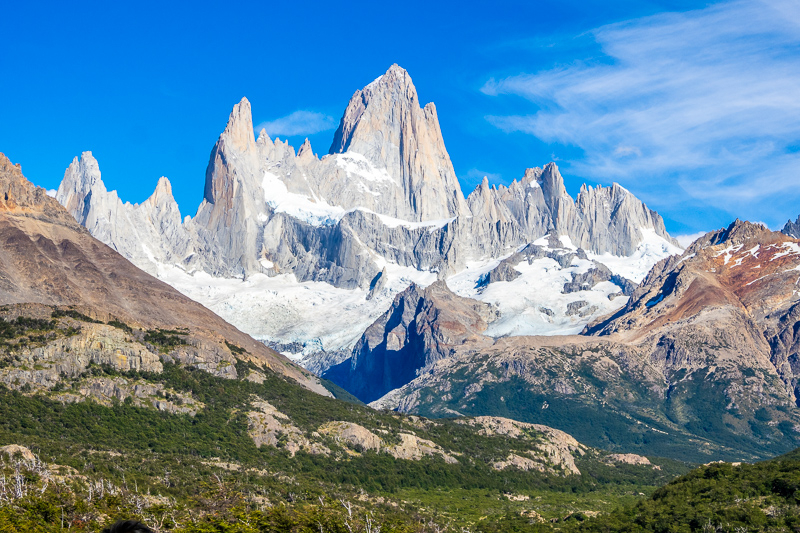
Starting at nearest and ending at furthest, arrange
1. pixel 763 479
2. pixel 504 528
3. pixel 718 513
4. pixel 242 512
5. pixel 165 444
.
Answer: pixel 242 512 < pixel 718 513 < pixel 763 479 < pixel 504 528 < pixel 165 444

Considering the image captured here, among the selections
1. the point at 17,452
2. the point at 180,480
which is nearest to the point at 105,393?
the point at 180,480

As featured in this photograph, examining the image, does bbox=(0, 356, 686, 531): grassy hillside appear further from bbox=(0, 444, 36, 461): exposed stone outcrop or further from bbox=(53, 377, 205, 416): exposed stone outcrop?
bbox=(0, 444, 36, 461): exposed stone outcrop

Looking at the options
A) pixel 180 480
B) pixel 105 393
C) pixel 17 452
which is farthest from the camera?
pixel 105 393

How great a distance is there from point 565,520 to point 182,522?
73.8 metres

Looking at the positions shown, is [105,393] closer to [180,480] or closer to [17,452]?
[180,480]

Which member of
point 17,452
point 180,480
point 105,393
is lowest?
point 180,480

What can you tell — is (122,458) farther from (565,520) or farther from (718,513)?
(718,513)

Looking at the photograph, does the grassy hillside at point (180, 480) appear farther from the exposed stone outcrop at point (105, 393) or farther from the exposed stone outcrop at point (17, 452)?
the exposed stone outcrop at point (17, 452)

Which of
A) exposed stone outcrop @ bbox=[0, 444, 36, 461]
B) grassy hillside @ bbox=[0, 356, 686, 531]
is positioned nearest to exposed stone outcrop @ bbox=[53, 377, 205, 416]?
grassy hillside @ bbox=[0, 356, 686, 531]

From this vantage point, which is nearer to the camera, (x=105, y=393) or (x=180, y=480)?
(x=180, y=480)

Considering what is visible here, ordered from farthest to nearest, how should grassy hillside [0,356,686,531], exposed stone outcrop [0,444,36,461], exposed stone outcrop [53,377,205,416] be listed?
exposed stone outcrop [53,377,205,416] < exposed stone outcrop [0,444,36,461] < grassy hillside [0,356,686,531]

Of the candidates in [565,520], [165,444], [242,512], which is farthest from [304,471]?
[242,512]

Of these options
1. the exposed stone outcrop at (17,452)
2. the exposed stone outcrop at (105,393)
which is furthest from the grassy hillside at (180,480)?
the exposed stone outcrop at (17,452)

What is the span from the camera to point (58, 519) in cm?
9794
